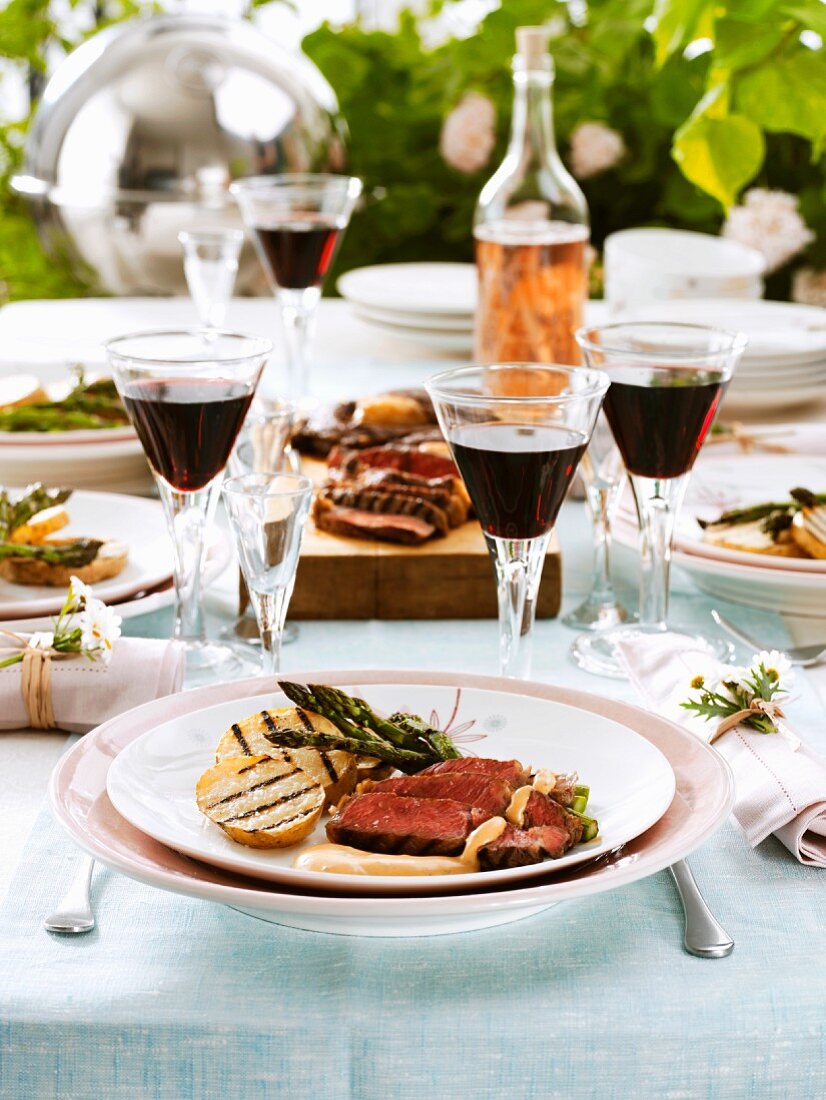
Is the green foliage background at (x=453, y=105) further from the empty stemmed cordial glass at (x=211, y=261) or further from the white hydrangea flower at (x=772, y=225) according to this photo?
the empty stemmed cordial glass at (x=211, y=261)

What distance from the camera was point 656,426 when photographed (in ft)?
3.95

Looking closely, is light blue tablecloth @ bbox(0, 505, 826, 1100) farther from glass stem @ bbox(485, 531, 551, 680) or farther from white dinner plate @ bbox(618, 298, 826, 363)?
white dinner plate @ bbox(618, 298, 826, 363)

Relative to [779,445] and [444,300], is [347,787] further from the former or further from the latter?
[444,300]

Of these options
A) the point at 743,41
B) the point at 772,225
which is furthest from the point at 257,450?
the point at 772,225

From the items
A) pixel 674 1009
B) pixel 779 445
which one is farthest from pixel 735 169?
pixel 674 1009

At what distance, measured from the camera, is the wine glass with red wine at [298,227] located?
72.7 inches

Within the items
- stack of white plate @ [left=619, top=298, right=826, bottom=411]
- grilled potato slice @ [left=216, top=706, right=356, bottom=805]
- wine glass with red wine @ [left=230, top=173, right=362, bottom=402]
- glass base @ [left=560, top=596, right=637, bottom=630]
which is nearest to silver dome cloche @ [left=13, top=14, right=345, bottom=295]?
wine glass with red wine @ [left=230, top=173, right=362, bottom=402]

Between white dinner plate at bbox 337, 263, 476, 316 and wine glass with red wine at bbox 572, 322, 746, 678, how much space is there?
106 centimetres

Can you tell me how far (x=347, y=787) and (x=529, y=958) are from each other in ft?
0.54

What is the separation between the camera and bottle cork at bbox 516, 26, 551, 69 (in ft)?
5.82

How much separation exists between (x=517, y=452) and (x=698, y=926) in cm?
39

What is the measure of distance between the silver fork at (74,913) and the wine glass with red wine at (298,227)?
112cm

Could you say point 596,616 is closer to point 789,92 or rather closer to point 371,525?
point 371,525

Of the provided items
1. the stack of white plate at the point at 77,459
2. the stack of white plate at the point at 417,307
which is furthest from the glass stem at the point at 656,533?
the stack of white plate at the point at 417,307
